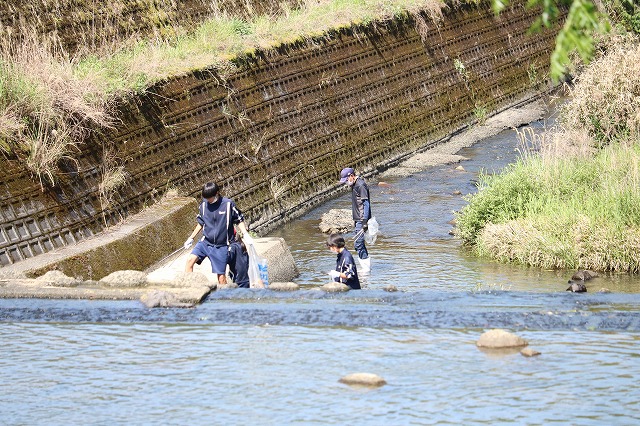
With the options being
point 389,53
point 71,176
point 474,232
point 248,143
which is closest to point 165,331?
point 71,176

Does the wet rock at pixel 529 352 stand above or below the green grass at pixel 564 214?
below

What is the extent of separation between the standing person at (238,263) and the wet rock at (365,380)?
4138 mm

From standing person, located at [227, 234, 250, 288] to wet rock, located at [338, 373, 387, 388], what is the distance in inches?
163

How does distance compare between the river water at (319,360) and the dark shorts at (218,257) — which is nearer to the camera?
the river water at (319,360)

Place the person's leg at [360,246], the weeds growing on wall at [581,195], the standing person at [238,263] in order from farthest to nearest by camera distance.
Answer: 1. the person's leg at [360,246]
2. the weeds growing on wall at [581,195]
3. the standing person at [238,263]

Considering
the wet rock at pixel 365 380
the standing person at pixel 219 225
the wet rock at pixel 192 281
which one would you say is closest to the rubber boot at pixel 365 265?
the standing person at pixel 219 225

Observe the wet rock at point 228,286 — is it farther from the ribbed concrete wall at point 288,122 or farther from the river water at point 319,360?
the ribbed concrete wall at point 288,122

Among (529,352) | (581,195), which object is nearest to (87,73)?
(581,195)

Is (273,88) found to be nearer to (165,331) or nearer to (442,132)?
(442,132)

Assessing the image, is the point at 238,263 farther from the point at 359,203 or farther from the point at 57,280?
the point at 359,203

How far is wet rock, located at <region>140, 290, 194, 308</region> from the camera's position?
10164 mm

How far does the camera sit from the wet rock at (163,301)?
10164 millimetres

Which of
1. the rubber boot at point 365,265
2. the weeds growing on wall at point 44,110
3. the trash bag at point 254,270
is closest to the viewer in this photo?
the trash bag at point 254,270

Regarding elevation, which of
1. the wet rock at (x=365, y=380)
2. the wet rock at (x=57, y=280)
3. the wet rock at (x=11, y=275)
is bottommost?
the wet rock at (x=365, y=380)
